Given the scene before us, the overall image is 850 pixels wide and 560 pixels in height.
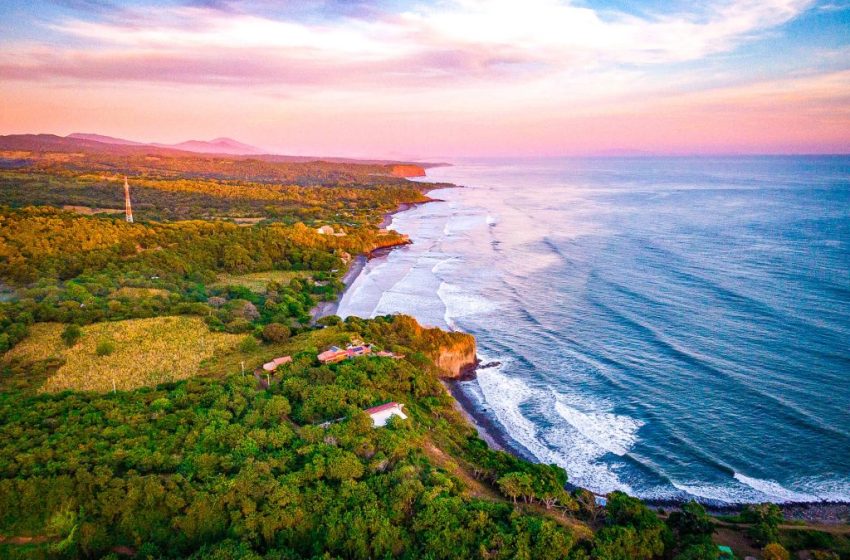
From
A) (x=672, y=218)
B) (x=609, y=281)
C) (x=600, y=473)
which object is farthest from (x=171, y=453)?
(x=672, y=218)

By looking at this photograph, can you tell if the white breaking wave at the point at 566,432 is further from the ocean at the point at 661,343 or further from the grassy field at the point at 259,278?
the grassy field at the point at 259,278

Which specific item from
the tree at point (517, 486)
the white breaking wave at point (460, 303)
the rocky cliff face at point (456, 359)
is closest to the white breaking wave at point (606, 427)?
the rocky cliff face at point (456, 359)

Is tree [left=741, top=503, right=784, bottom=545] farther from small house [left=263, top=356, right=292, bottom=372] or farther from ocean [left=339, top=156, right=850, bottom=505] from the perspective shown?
small house [left=263, top=356, right=292, bottom=372]

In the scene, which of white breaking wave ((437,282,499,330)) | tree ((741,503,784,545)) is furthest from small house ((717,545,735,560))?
white breaking wave ((437,282,499,330))

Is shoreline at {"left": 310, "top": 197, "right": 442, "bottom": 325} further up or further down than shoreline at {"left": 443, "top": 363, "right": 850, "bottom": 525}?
further up

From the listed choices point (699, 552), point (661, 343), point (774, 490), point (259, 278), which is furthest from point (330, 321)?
point (774, 490)

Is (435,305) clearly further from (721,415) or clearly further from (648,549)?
(648,549)

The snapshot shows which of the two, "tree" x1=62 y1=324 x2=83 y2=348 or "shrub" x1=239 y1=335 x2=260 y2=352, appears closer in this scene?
"tree" x1=62 y1=324 x2=83 y2=348
